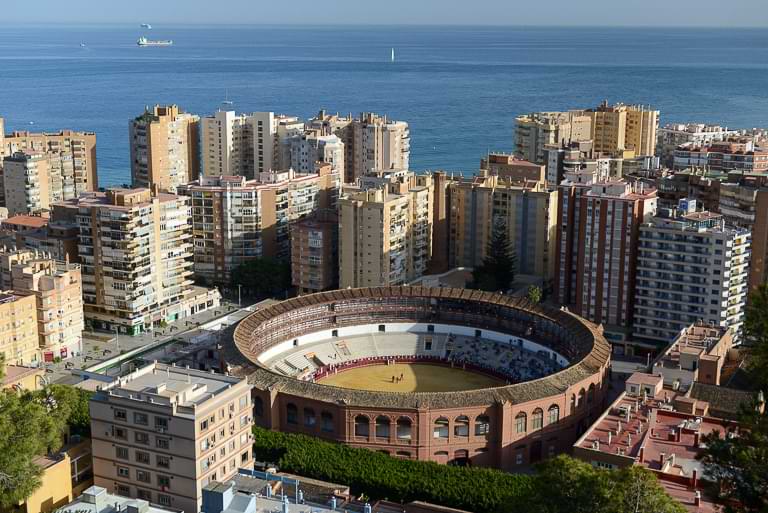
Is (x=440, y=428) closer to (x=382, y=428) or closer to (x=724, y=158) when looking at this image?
(x=382, y=428)

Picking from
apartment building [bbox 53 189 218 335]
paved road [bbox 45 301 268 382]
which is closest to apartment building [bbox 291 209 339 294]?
paved road [bbox 45 301 268 382]

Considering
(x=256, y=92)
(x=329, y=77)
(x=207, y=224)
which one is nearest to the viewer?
(x=207, y=224)

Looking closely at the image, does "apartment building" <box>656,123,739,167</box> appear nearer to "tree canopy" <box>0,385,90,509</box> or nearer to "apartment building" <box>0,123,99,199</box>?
"apartment building" <box>0,123,99,199</box>

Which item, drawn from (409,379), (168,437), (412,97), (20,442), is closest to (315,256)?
(409,379)

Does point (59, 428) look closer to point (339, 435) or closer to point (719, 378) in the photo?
point (339, 435)

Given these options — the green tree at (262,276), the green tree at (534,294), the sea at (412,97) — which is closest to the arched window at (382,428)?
the green tree at (534,294)

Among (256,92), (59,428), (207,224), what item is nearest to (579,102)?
(256,92)
